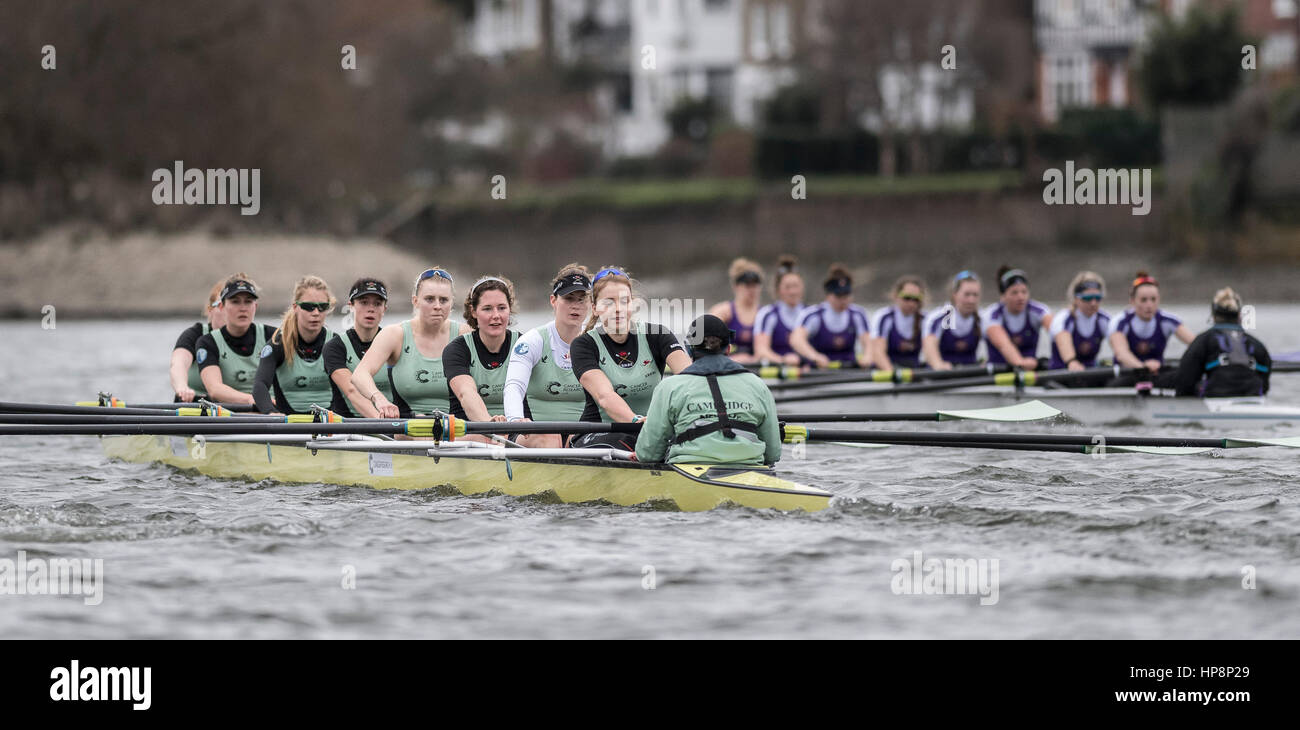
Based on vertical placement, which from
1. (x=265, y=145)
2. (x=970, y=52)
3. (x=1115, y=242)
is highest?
(x=970, y=52)

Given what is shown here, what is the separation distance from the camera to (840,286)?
53.3 ft

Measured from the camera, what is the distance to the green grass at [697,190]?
45.4 m

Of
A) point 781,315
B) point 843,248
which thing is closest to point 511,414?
point 781,315

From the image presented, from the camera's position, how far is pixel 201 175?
45.3 meters

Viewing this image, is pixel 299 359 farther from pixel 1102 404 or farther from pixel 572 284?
pixel 1102 404

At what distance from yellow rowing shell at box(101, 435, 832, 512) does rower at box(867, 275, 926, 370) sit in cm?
677

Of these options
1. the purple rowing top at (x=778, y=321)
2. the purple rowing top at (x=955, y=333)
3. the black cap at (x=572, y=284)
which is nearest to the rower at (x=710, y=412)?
the black cap at (x=572, y=284)

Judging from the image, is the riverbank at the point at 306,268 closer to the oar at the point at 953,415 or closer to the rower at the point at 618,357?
the oar at the point at 953,415

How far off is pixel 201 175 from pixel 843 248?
17.9m

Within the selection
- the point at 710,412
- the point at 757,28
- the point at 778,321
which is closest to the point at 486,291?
the point at 710,412

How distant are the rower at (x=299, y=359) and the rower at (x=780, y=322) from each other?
18.7 ft
